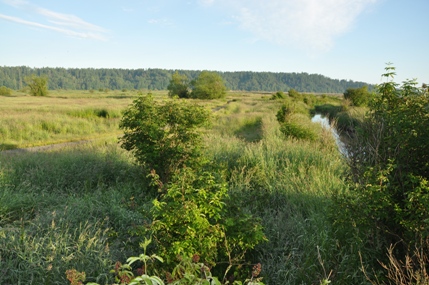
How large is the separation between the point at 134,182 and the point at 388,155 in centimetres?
540

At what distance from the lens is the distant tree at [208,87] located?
198 ft

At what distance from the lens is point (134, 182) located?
7578 millimetres

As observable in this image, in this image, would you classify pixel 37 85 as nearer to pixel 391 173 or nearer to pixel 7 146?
pixel 7 146

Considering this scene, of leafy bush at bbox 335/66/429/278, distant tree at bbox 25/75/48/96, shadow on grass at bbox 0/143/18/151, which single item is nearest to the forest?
leafy bush at bbox 335/66/429/278

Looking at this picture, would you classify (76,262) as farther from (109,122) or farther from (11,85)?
(11,85)

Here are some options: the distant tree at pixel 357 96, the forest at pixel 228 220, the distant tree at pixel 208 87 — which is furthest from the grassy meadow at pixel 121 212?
the distant tree at pixel 208 87

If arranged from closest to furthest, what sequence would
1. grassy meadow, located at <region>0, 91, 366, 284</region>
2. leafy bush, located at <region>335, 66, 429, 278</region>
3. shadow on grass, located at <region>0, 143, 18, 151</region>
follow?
leafy bush, located at <region>335, 66, 429, 278</region>, grassy meadow, located at <region>0, 91, 366, 284</region>, shadow on grass, located at <region>0, 143, 18, 151</region>

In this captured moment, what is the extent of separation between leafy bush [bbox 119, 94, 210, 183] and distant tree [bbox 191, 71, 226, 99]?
175ft

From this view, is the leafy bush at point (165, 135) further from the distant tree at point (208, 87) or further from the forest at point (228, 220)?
the distant tree at point (208, 87)

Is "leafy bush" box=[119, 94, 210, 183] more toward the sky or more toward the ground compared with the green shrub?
more toward the sky

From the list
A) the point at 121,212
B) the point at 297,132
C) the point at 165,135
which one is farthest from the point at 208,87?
the point at 121,212

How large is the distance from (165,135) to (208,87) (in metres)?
55.0

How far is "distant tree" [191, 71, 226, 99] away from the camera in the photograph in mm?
60469

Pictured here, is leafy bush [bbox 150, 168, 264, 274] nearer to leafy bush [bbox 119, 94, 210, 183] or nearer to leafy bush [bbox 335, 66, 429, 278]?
leafy bush [bbox 335, 66, 429, 278]
